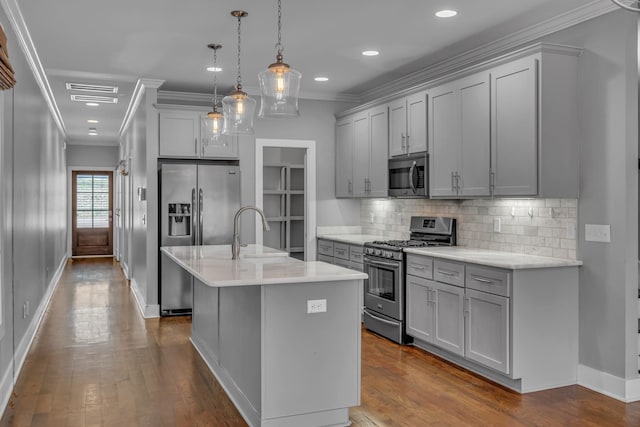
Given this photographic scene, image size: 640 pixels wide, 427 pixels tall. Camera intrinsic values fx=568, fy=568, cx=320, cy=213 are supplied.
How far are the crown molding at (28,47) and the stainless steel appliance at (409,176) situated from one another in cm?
345

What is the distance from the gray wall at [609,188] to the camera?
371 centimetres

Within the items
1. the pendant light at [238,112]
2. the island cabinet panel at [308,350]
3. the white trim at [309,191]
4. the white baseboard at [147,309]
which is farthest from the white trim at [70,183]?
the island cabinet panel at [308,350]

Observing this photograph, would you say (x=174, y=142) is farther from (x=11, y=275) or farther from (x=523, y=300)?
(x=523, y=300)

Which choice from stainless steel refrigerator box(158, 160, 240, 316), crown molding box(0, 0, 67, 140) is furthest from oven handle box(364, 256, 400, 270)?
crown molding box(0, 0, 67, 140)

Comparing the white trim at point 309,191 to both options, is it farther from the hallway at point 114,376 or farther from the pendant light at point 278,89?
the pendant light at point 278,89

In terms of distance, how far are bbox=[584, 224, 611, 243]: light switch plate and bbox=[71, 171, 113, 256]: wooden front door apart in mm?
11551

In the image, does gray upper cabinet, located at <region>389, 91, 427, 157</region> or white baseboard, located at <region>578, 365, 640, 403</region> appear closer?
white baseboard, located at <region>578, 365, 640, 403</region>

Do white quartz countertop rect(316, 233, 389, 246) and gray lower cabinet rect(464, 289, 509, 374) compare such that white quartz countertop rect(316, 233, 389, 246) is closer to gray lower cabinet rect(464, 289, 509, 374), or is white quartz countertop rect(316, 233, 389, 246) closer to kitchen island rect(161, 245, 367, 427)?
gray lower cabinet rect(464, 289, 509, 374)

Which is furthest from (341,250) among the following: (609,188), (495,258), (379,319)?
(609,188)

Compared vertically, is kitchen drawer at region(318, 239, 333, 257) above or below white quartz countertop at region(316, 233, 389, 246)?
below

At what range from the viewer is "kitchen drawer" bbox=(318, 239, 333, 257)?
6.66 metres

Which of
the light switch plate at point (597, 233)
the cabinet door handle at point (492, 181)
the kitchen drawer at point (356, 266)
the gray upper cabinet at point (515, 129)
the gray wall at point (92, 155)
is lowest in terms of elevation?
the kitchen drawer at point (356, 266)

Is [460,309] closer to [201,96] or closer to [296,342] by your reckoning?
[296,342]

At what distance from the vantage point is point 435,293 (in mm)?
4625
